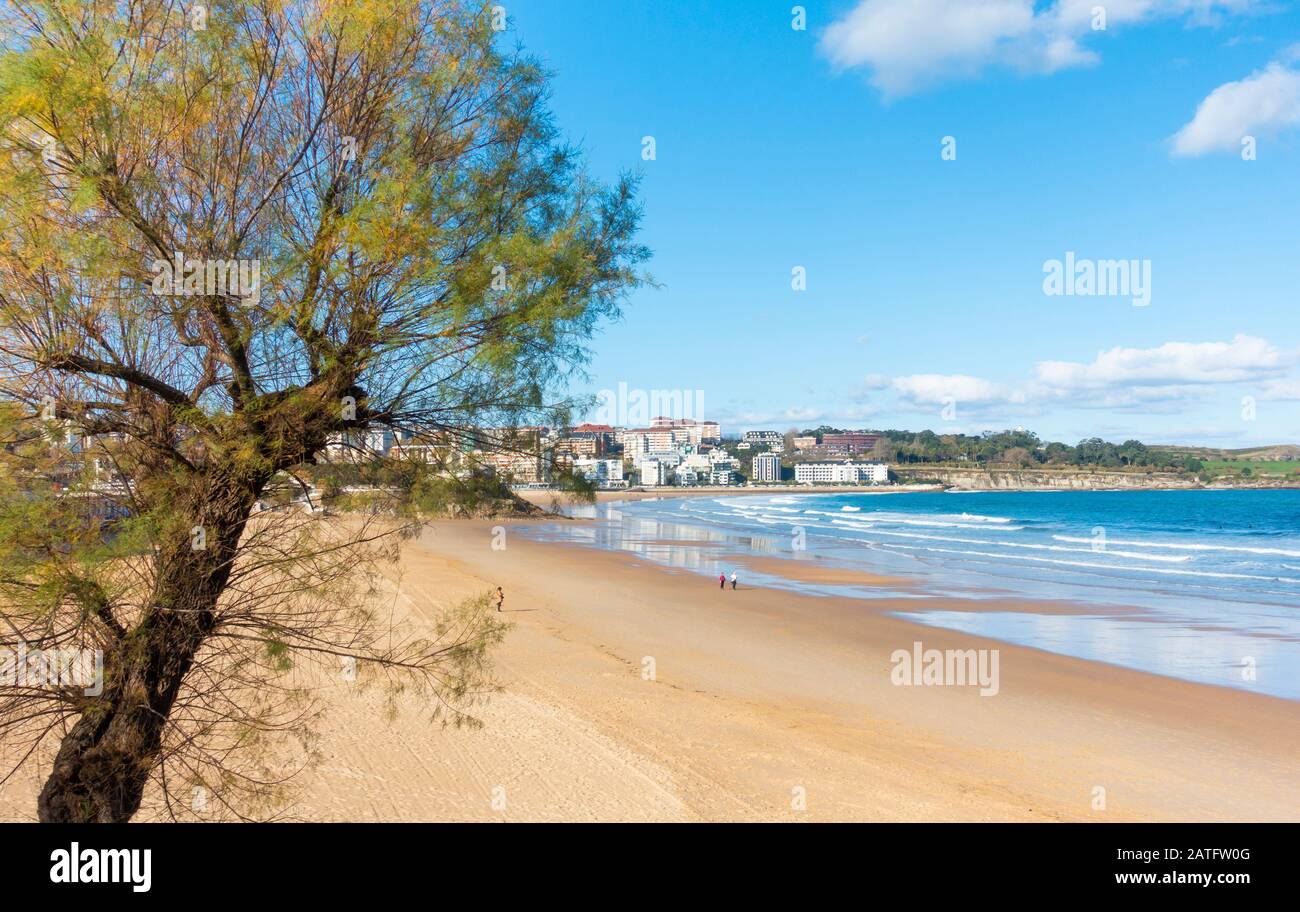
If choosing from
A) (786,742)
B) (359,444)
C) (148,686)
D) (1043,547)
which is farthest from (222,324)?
(1043,547)

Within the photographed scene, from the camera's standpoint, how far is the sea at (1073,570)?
21.0m

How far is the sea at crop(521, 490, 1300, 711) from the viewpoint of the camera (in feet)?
68.8

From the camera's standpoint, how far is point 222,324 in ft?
16.0

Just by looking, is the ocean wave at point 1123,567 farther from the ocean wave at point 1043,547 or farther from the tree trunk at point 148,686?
the tree trunk at point 148,686

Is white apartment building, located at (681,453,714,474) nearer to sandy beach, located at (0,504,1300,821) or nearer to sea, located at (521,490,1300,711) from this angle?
sea, located at (521,490,1300,711)

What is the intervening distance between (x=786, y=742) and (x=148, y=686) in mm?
8636

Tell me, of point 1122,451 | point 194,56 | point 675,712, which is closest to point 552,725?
point 675,712

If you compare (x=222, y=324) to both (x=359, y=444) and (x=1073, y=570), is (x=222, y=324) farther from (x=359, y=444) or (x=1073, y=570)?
(x=1073, y=570)

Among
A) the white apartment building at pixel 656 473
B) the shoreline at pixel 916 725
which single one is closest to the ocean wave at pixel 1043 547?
the shoreline at pixel 916 725

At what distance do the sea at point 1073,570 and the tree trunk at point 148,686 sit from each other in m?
18.6

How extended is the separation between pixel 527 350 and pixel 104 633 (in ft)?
8.58

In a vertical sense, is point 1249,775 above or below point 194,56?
below
